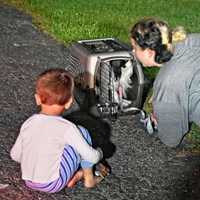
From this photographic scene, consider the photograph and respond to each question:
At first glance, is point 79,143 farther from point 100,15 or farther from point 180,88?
point 100,15

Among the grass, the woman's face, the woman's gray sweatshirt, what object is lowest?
the grass

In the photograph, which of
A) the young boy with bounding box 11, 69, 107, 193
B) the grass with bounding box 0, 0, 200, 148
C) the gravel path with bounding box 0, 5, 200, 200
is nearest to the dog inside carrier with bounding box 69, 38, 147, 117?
the gravel path with bounding box 0, 5, 200, 200

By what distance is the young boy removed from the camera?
3.39 meters

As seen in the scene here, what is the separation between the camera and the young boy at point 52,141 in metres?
3.39

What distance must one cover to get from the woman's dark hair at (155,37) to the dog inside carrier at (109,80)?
0.80m

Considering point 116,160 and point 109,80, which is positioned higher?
point 109,80

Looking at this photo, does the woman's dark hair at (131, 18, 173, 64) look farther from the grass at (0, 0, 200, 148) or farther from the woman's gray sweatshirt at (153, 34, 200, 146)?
the grass at (0, 0, 200, 148)

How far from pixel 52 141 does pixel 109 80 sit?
1.24m

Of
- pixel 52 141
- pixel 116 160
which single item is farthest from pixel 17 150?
pixel 116 160

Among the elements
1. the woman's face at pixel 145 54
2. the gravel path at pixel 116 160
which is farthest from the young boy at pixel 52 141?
the woman's face at pixel 145 54

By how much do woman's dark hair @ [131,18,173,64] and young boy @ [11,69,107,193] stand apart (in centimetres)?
57

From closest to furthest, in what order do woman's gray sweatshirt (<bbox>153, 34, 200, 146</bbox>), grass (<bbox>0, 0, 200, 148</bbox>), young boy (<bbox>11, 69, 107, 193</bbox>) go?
1. young boy (<bbox>11, 69, 107, 193</bbox>)
2. woman's gray sweatshirt (<bbox>153, 34, 200, 146</bbox>)
3. grass (<bbox>0, 0, 200, 148</bbox>)

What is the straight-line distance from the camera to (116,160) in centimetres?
398

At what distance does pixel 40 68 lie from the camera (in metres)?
5.61
